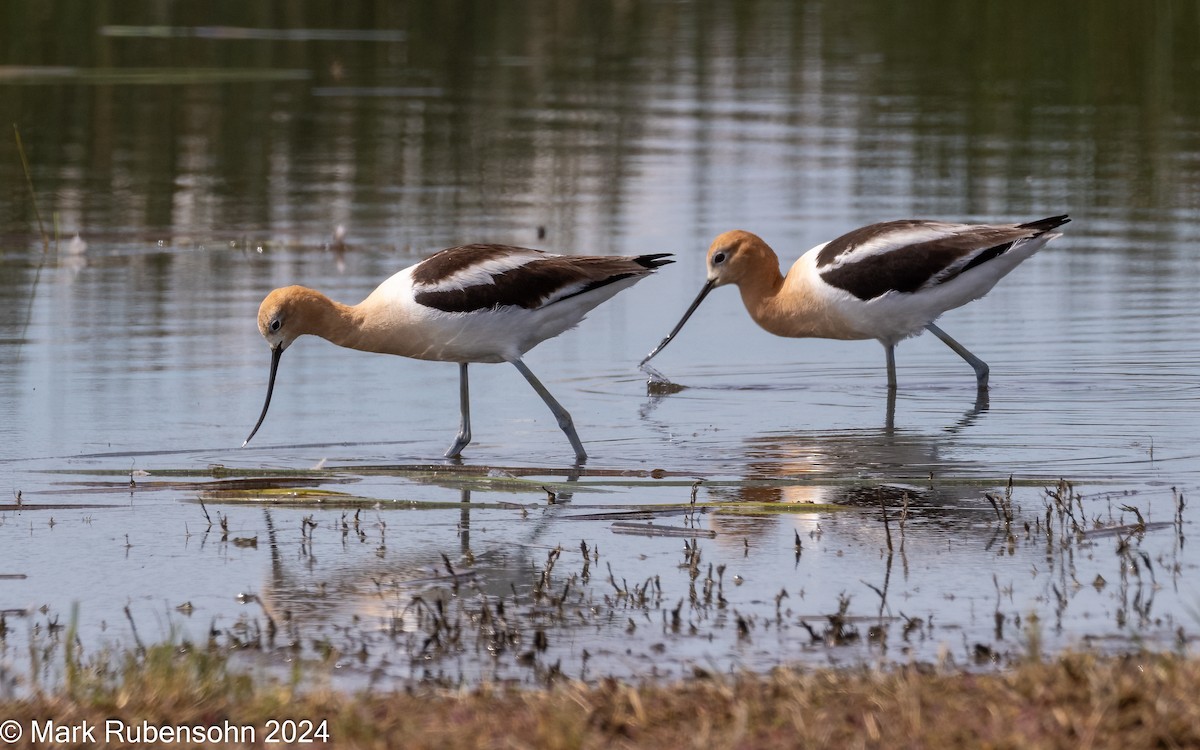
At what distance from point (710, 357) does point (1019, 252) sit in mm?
2101

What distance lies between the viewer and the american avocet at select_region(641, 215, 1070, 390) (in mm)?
11023

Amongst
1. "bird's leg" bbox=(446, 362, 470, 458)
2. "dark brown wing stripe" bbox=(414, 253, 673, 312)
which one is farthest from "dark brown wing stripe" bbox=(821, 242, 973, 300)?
"bird's leg" bbox=(446, 362, 470, 458)

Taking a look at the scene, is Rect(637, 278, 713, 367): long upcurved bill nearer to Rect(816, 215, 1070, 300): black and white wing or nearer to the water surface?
the water surface

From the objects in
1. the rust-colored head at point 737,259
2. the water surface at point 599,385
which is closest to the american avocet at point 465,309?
the water surface at point 599,385

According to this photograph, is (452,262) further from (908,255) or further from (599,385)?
(908,255)

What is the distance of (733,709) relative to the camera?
196 inches

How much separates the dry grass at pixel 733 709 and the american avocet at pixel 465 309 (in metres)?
4.01

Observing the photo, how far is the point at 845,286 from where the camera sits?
11.0 metres

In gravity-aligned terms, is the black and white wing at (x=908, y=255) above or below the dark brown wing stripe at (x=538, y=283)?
above

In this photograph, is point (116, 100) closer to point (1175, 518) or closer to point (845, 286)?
point (845, 286)

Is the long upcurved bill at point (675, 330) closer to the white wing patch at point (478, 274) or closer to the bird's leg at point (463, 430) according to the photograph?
the white wing patch at point (478, 274)

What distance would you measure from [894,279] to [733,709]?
6.33 m

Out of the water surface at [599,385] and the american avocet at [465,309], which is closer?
the water surface at [599,385]

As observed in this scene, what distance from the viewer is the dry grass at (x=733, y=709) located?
4770 millimetres
